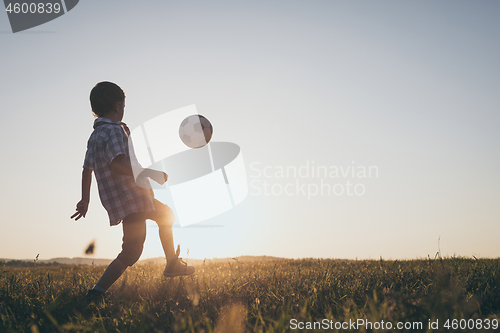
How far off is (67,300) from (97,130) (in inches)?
72.1

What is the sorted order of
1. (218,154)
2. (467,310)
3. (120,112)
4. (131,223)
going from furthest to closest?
(218,154), (120,112), (131,223), (467,310)

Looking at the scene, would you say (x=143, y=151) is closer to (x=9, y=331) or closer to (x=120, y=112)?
(x=120, y=112)

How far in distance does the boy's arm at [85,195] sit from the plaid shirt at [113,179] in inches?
6.6

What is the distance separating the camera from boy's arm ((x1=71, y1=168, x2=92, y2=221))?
3.88 metres

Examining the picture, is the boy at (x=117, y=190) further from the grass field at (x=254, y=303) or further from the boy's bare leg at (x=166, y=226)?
the grass field at (x=254, y=303)

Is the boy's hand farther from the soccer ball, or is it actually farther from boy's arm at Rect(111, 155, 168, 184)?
the soccer ball

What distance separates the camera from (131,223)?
376 centimetres

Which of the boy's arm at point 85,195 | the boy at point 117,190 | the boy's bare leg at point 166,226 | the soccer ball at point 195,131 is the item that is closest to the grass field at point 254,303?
the boy at point 117,190

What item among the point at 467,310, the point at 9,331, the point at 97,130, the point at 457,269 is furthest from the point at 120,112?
the point at 457,269

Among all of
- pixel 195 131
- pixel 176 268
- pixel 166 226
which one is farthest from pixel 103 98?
pixel 176 268

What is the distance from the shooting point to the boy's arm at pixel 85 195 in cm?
388

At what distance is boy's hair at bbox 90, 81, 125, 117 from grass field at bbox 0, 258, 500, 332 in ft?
6.91

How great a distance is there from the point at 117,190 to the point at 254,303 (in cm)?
200

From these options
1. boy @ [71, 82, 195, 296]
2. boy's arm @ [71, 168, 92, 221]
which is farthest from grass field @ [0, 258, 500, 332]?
boy's arm @ [71, 168, 92, 221]
